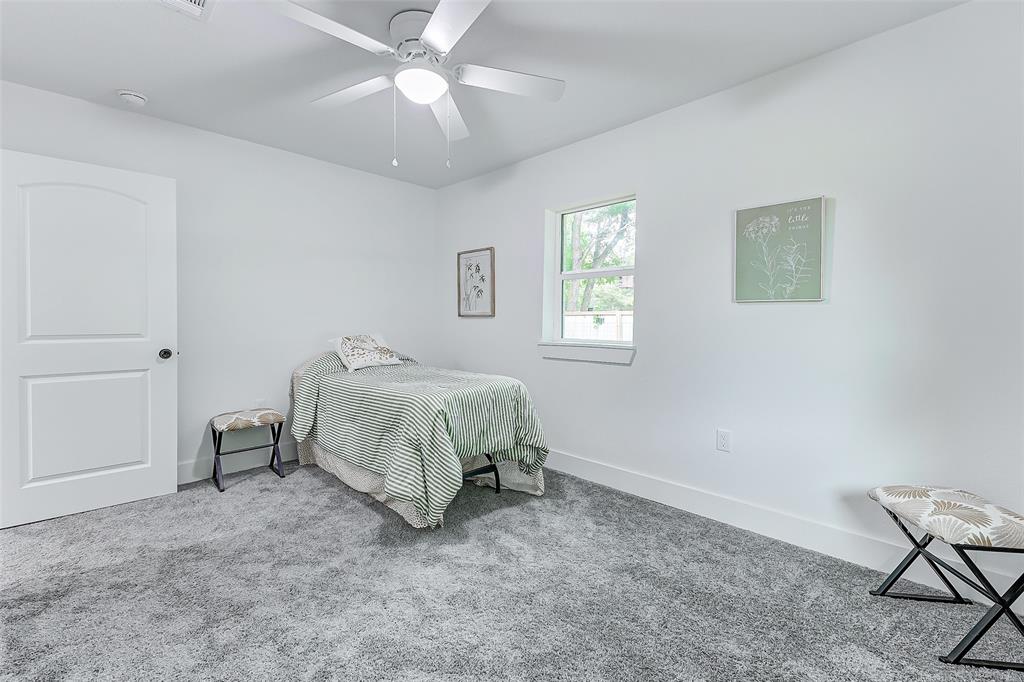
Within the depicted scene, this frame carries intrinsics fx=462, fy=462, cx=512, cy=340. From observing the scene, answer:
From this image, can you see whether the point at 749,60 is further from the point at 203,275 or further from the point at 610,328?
the point at 203,275

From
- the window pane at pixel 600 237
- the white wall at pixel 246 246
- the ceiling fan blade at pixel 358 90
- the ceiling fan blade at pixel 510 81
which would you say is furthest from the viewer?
the window pane at pixel 600 237

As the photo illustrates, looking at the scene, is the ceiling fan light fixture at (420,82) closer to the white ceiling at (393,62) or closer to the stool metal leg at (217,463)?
the white ceiling at (393,62)

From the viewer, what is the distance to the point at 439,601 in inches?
72.3

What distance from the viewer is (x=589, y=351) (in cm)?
329

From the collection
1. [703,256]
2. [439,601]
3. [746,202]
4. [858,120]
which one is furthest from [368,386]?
[858,120]

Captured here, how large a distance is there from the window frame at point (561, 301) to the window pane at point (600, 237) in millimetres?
36

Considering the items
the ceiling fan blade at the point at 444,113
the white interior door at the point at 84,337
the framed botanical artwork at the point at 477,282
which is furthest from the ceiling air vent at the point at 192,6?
the framed botanical artwork at the point at 477,282

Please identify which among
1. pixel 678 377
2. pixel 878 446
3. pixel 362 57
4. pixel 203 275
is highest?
pixel 362 57

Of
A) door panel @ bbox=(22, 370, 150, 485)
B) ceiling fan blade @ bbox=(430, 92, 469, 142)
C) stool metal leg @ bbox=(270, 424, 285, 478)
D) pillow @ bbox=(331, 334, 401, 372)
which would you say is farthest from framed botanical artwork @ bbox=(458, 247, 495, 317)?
door panel @ bbox=(22, 370, 150, 485)

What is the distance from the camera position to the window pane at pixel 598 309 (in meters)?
3.26

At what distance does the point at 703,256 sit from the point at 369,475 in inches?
95.0

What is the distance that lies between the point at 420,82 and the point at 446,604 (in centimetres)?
216

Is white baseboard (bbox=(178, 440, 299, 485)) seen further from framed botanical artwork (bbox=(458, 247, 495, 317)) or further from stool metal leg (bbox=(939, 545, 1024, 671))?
stool metal leg (bbox=(939, 545, 1024, 671))

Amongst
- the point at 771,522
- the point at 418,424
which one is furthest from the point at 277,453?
the point at 771,522
